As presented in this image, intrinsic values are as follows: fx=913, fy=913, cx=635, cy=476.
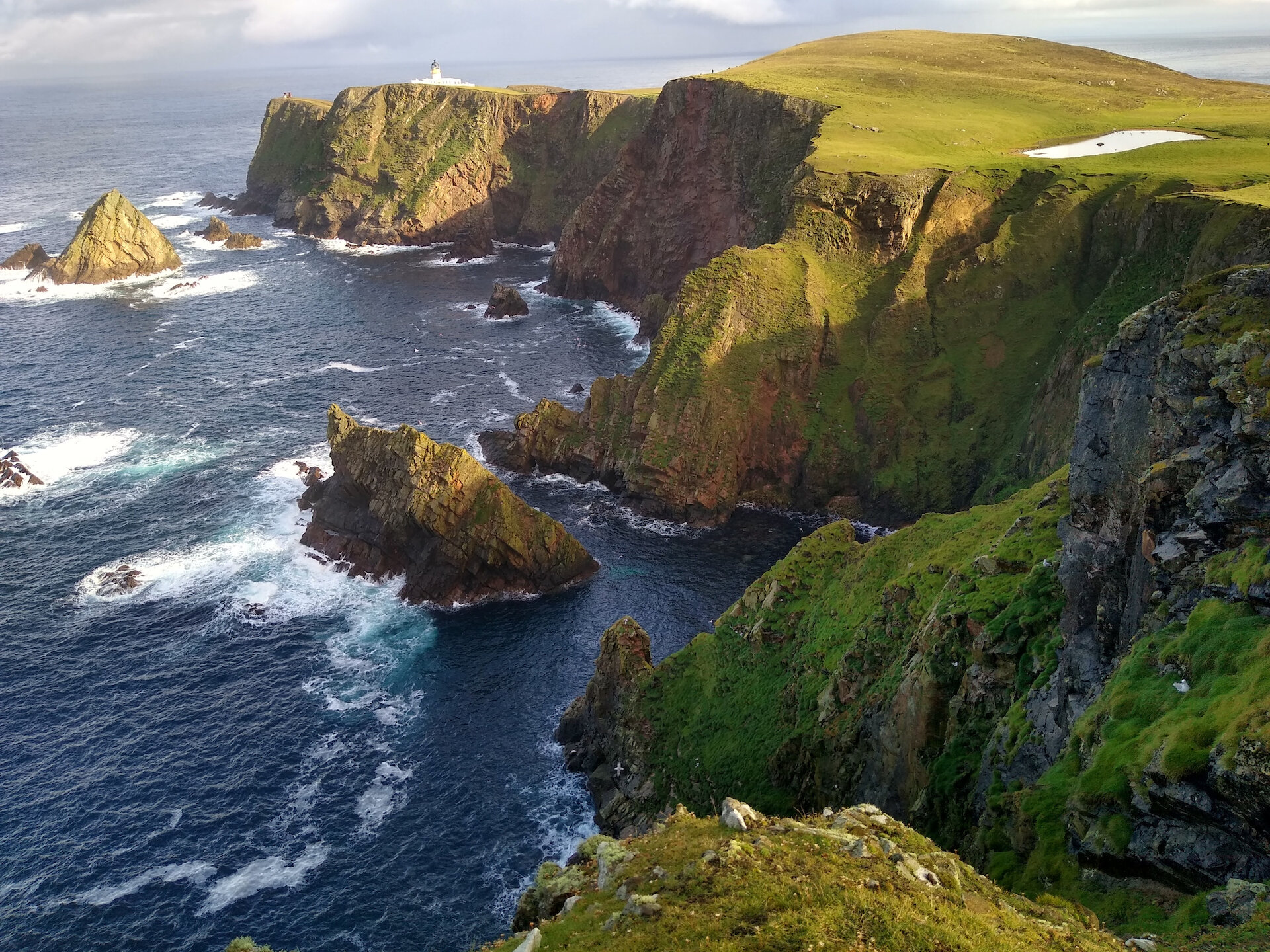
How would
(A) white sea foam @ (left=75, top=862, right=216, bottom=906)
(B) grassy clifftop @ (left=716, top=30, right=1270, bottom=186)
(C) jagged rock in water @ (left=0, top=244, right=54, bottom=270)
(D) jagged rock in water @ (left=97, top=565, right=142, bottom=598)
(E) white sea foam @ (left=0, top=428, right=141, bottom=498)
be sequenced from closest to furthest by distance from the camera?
(A) white sea foam @ (left=75, top=862, right=216, bottom=906), (D) jagged rock in water @ (left=97, top=565, right=142, bottom=598), (E) white sea foam @ (left=0, top=428, right=141, bottom=498), (B) grassy clifftop @ (left=716, top=30, right=1270, bottom=186), (C) jagged rock in water @ (left=0, top=244, right=54, bottom=270)

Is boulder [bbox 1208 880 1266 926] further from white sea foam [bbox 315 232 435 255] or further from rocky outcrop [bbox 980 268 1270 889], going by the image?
white sea foam [bbox 315 232 435 255]

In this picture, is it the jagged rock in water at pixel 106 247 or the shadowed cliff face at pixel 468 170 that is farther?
the shadowed cliff face at pixel 468 170

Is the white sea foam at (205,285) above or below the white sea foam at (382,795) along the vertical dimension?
above

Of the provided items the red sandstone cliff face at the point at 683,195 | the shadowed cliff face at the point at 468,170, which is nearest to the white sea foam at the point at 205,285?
the shadowed cliff face at the point at 468,170

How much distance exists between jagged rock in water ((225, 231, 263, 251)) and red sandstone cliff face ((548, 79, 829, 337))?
229 feet

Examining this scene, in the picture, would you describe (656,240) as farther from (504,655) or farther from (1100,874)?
(1100,874)

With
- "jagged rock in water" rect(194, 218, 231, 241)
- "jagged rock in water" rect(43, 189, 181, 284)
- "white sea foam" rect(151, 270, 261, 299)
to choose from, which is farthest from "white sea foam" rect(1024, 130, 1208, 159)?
"jagged rock in water" rect(194, 218, 231, 241)

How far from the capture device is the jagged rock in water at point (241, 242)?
595 ft

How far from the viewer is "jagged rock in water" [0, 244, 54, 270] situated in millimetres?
161125

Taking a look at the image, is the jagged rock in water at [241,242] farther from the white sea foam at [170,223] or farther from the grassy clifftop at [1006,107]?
the grassy clifftop at [1006,107]

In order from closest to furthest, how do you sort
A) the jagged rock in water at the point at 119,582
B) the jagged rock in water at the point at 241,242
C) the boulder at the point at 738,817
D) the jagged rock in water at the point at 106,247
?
the boulder at the point at 738,817
the jagged rock in water at the point at 119,582
the jagged rock in water at the point at 106,247
the jagged rock in water at the point at 241,242

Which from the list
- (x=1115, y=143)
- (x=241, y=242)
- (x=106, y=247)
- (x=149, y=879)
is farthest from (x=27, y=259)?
(x=1115, y=143)

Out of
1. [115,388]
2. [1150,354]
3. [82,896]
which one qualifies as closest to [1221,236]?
[1150,354]

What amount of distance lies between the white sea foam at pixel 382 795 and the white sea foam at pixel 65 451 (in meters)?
58.0
